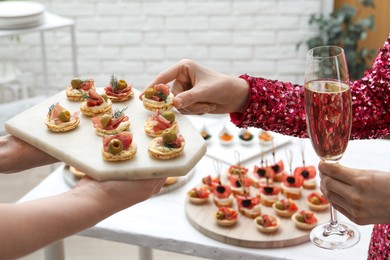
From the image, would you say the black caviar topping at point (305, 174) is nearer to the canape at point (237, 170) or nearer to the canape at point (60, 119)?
the canape at point (237, 170)

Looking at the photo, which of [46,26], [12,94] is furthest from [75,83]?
[12,94]

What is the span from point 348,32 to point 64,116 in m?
2.65

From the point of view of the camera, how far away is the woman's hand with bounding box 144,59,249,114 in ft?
4.57

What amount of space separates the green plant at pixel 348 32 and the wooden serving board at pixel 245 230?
2090 millimetres

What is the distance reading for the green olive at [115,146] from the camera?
3.66ft

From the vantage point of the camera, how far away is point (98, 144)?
1.21 meters

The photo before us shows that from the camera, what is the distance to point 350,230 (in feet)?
4.22

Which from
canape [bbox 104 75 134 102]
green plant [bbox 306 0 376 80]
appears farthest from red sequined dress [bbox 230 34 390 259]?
green plant [bbox 306 0 376 80]

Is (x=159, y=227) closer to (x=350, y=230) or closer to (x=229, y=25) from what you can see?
(x=350, y=230)

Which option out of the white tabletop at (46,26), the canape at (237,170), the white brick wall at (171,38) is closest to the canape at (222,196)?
the canape at (237,170)

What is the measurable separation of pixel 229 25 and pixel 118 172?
284 centimetres

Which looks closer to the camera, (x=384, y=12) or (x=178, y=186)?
(x=178, y=186)

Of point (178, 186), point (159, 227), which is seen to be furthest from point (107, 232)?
point (178, 186)

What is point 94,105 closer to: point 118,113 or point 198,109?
point 118,113
